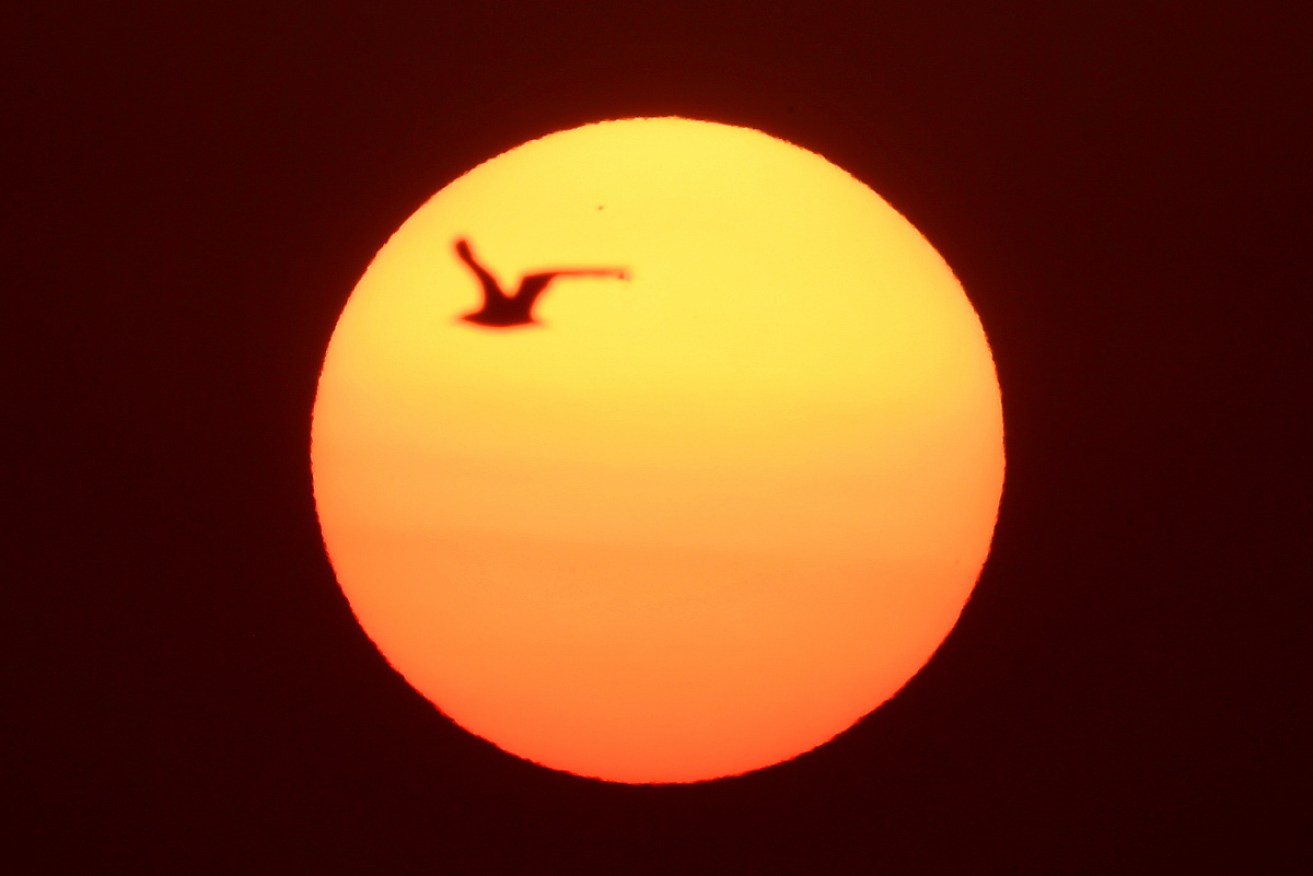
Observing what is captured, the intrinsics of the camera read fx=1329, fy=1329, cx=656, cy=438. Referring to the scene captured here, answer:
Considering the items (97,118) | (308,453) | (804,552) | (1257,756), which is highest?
(97,118)

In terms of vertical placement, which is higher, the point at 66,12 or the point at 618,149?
the point at 66,12

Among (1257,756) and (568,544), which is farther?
(1257,756)

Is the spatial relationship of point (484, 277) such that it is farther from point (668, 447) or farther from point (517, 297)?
point (668, 447)

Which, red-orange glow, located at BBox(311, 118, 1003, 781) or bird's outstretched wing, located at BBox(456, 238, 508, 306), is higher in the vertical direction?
bird's outstretched wing, located at BBox(456, 238, 508, 306)

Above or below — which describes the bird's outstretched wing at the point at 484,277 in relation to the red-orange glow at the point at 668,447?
above

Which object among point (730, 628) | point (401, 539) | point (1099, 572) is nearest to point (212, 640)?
point (401, 539)

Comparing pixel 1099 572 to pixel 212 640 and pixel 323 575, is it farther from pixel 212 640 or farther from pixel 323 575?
pixel 212 640
